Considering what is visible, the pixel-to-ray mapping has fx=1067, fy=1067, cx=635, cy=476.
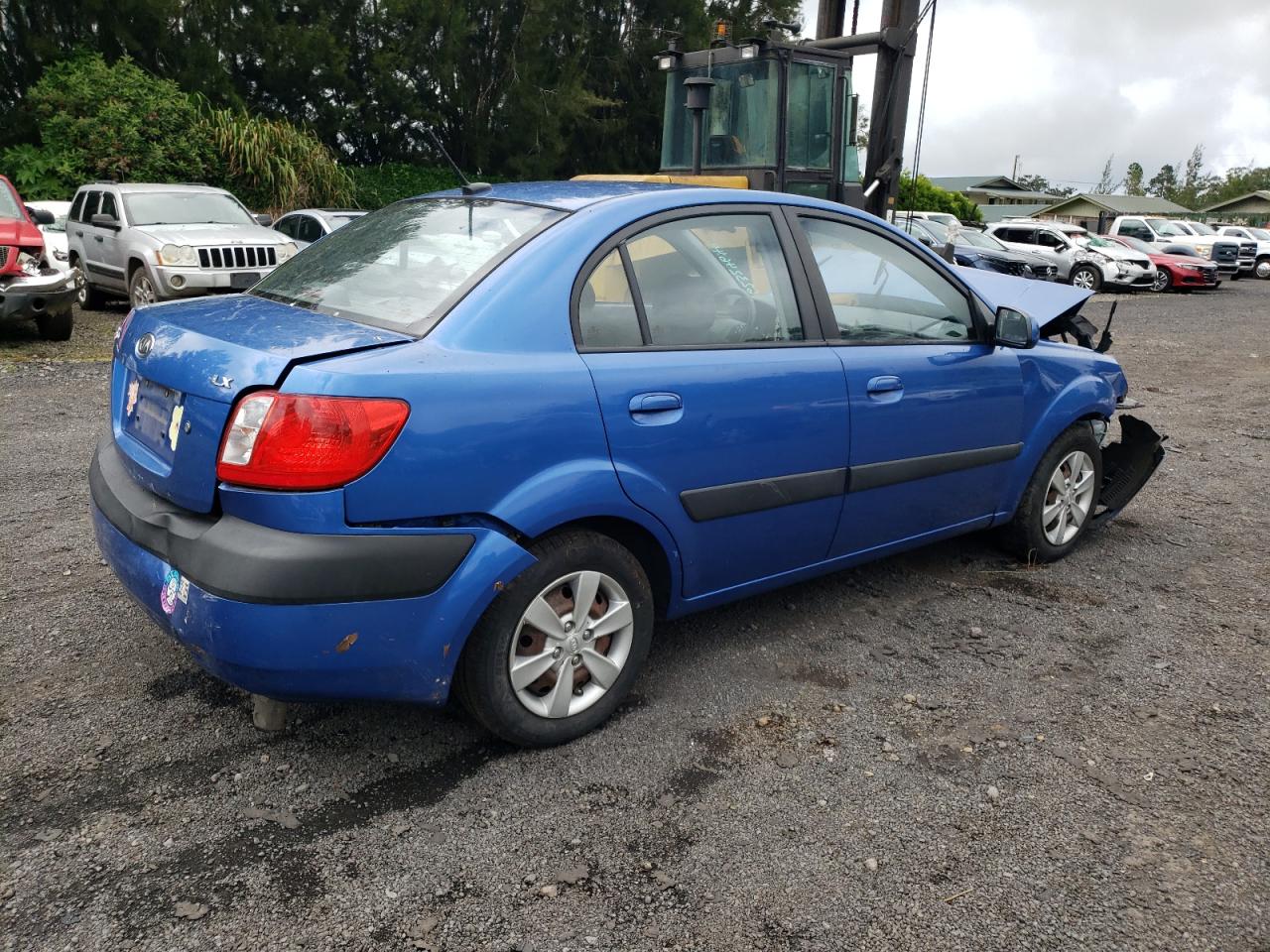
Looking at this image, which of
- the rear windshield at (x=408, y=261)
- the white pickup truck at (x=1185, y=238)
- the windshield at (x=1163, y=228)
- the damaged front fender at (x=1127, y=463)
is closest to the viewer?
the rear windshield at (x=408, y=261)

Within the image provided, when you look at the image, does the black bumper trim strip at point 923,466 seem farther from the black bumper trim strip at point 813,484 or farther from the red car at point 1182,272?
the red car at point 1182,272

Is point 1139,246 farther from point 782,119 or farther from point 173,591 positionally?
point 173,591

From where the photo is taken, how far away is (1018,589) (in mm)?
4617

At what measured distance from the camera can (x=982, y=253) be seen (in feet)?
65.4

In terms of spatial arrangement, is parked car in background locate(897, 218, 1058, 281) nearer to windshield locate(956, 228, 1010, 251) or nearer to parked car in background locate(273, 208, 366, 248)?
windshield locate(956, 228, 1010, 251)

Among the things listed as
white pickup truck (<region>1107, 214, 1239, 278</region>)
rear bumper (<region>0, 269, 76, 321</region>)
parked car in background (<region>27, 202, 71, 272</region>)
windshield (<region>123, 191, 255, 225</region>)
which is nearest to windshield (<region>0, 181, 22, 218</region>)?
rear bumper (<region>0, 269, 76, 321</region>)

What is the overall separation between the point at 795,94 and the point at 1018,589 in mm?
6136

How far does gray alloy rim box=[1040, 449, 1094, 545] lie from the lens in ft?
15.9

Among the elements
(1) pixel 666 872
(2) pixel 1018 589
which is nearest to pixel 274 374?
(1) pixel 666 872

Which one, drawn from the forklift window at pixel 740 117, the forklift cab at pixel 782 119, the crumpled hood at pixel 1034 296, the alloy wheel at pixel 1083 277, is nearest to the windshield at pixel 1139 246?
the alloy wheel at pixel 1083 277

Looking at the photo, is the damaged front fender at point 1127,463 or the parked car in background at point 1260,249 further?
the parked car in background at point 1260,249

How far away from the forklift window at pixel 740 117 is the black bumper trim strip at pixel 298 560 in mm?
7403

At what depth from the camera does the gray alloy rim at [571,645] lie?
3.02 metres

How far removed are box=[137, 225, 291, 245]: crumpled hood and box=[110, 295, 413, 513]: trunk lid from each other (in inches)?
339
